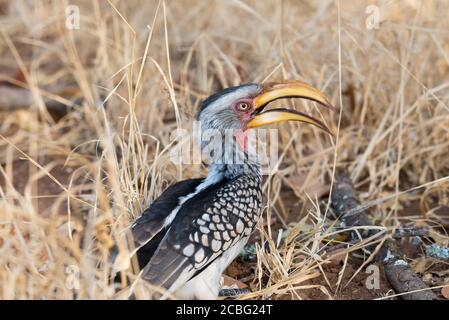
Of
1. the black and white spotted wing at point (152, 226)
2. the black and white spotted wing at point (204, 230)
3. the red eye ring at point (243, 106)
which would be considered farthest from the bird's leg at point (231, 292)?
the red eye ring at point (243, 106)

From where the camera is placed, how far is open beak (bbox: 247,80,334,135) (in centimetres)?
298

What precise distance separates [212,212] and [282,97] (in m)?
0.60

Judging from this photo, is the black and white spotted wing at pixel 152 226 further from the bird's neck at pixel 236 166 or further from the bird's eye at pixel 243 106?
the bird's eye at pixel 243 106

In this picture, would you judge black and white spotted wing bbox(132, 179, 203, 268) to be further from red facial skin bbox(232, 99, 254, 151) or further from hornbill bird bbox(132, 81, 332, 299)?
red facial skin bbox(232, 99, 254, 151)

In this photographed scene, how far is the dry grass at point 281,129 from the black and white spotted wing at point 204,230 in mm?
164

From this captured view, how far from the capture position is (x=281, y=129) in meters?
4.01

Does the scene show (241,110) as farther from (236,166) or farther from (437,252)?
(437,252)

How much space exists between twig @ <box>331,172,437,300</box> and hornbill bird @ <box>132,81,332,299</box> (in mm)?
509

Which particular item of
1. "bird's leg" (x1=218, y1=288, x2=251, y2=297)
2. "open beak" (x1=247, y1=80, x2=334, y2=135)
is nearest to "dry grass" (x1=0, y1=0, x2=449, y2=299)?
"bird's leg" (x1=218, y1=288, x2=251, y2=297)

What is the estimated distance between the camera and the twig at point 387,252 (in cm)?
279

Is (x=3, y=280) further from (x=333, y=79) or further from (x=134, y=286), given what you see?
(x=333, y=79)
